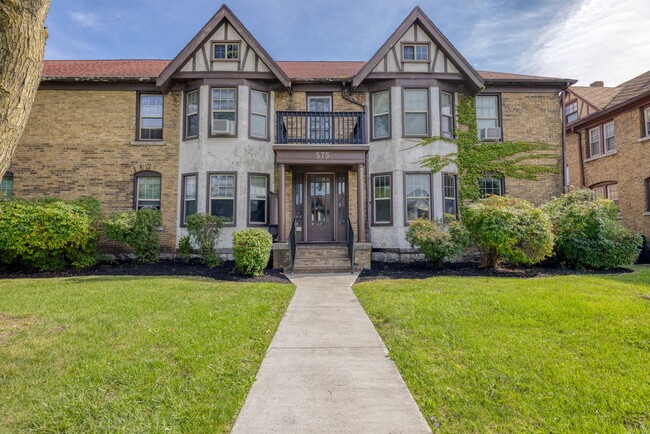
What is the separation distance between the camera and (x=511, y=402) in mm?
3035

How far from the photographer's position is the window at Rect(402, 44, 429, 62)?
13000 millimetres

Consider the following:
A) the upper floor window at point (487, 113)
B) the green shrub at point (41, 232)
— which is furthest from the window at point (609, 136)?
the green shrub at point (41, 232)

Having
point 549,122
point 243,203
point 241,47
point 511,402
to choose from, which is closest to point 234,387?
point 511,402

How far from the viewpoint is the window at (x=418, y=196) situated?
12.6 meters

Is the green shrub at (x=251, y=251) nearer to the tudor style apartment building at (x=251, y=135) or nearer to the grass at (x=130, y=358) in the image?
the grass at (x=130, y=358)

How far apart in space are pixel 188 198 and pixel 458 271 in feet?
31.1

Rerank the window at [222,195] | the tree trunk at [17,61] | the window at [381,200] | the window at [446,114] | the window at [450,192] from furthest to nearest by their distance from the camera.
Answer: the window at [446,114], the window at [450,192], the window at [381,200], the window at [222,195], the tree trunk at [17,61]

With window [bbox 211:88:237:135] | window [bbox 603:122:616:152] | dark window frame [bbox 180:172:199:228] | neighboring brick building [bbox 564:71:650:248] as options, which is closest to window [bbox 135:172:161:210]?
dark window frame [bbox 180:172:199:228]

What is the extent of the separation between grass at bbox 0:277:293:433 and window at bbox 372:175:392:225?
6.46m

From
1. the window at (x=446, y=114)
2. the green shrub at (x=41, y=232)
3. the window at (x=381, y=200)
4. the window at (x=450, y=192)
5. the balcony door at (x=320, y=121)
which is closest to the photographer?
the green shrub at (x=41, y=232)

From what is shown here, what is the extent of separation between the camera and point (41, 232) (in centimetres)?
1028

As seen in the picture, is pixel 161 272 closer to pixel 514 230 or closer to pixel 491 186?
pixel 514 230

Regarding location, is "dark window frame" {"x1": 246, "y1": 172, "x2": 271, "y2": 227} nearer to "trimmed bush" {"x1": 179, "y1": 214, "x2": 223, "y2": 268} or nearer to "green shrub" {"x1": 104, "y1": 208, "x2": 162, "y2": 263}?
"trimmed bush" {"x1": 179, "y1": 214, "x2": 223, "y2": 268}

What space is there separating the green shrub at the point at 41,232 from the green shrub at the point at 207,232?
129 inches
